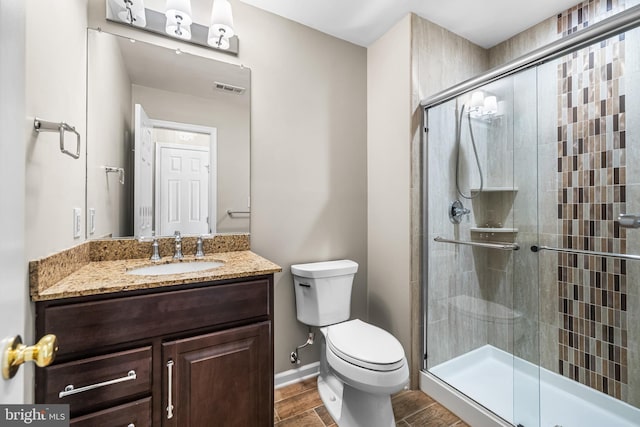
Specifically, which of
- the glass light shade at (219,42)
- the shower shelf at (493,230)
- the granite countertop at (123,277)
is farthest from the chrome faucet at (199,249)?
the shower shelf at (493,230)

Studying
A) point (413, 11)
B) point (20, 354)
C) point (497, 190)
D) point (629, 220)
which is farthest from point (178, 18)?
point (629, 220)

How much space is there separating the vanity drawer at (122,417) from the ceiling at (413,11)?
2.11m

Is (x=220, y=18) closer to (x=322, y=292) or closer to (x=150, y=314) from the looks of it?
(x=150, y=314)

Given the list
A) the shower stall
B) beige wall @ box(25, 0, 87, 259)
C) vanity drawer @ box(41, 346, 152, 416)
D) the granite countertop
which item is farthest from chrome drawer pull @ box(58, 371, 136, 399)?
the shower stall

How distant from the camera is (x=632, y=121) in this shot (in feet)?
4.56

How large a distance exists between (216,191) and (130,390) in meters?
1.03

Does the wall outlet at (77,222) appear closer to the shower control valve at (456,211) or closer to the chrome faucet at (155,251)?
the chrome faucet at (155,251)

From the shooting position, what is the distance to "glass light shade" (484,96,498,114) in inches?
66.8

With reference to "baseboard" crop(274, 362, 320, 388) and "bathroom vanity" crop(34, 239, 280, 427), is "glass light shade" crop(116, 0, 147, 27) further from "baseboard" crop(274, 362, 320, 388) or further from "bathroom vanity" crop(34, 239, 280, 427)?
"baseboard" crop(274, 362, 320, 388)

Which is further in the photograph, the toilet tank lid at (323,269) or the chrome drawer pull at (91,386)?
the toilet tank lid at (323,269)

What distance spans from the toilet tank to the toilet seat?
152mm

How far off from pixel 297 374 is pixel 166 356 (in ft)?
3.50

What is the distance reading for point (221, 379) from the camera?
1168 mm

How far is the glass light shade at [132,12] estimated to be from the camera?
1446 mm
